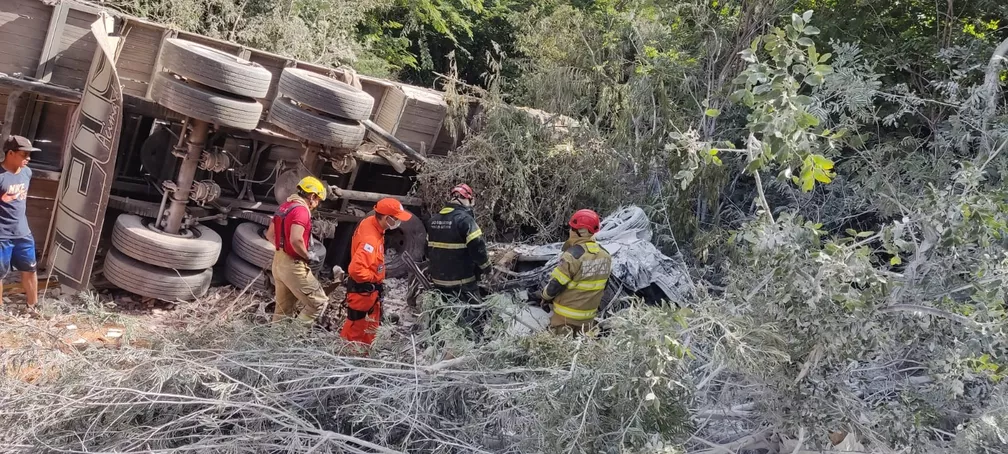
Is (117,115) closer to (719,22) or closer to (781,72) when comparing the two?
(781,72)

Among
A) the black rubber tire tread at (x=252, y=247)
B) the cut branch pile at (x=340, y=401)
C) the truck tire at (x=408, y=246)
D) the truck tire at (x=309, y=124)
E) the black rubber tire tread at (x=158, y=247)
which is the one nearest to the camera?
the cut branch pile at (x=340, y=401)

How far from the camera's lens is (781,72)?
2568mm

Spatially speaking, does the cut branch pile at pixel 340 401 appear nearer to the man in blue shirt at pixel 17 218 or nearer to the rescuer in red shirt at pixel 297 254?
the rescuer in red shirt at pixel 297 254

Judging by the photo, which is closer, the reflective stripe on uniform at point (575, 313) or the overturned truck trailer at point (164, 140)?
the reflective stripe on uniform at point (575, 313)

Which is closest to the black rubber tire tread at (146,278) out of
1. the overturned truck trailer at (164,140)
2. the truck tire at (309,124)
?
the overturned truck trailer at (164,140)

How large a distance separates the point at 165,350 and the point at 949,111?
554 cm

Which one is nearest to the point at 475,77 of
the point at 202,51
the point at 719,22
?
the point at 719,22

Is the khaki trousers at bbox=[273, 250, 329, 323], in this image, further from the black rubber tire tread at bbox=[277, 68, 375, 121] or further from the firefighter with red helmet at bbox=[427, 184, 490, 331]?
the black rubber tire tread at bbox=[277, 68, 375, 121]

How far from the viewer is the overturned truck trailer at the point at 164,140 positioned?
490cm

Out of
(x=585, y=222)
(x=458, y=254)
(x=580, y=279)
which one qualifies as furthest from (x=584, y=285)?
(x=458, y=254)

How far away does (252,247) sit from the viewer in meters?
5.68

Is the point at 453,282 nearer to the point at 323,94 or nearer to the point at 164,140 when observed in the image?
the point at 323,94

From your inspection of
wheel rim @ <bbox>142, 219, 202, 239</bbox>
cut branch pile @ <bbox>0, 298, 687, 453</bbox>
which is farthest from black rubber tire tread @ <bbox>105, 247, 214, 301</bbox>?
cut branch pile @ <bbox>0, 298, 687, 453</bbox>

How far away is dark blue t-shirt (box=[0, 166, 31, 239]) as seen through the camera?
15.6ft
